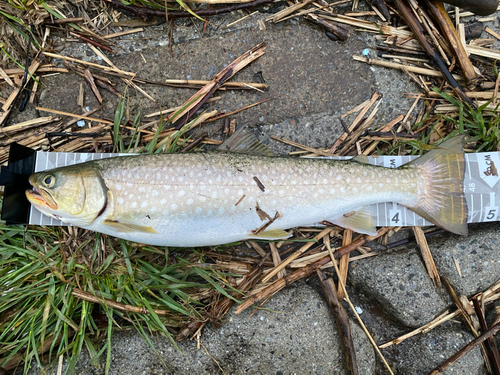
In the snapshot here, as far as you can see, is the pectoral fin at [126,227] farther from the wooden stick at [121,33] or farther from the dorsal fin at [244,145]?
the wooden stick at [121,33]

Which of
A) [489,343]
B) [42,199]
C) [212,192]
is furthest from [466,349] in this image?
[42,199]

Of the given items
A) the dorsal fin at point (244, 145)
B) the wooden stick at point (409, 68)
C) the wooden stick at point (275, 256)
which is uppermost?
the wooden stick at point (409, 68)

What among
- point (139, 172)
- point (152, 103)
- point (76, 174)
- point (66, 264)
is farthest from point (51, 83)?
point (66, 264)

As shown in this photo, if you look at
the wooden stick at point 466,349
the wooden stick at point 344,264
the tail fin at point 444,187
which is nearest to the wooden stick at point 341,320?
the wooden stick at point 344,264

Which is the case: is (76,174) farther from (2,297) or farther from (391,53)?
(391,53)

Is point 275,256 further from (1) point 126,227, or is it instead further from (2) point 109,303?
(2) point 109,303
